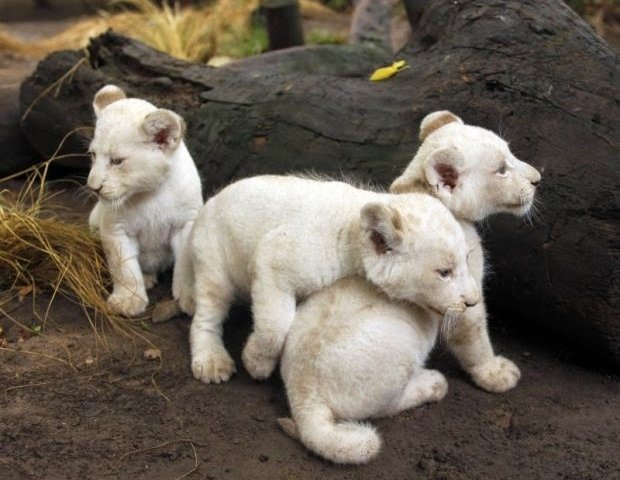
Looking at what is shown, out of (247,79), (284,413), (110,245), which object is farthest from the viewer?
(247,79)

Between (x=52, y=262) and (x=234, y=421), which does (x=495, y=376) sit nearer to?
(x=234, y=421)

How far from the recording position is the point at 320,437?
160 inches

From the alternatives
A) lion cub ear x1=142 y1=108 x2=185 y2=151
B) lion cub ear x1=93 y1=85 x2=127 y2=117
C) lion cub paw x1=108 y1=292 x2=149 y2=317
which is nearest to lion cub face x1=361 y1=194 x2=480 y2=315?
lion cub ear x1=142 y1=108 x2=185 y2=151

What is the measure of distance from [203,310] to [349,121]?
68.4 inches

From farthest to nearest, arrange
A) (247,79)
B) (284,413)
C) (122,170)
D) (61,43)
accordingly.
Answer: (61,43)
(247,79)
(122,170)
(284,413)

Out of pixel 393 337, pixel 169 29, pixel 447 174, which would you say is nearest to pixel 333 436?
pixel 393 337

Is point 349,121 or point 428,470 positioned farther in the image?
point 349,121

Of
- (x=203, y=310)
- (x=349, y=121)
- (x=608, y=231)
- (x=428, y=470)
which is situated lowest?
(x=428, y=470)

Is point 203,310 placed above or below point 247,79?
below

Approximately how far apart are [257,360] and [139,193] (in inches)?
63.3

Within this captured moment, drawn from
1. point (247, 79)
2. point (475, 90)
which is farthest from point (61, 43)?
point (475, 90)

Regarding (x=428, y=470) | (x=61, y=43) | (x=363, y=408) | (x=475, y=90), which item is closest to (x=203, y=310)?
(x=363, y=408)

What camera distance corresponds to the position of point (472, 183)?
446cm

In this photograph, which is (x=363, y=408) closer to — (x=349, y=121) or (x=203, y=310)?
(x=203, y=310)
